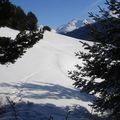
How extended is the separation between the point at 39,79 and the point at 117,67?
25.3ft

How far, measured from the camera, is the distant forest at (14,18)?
31.9ft

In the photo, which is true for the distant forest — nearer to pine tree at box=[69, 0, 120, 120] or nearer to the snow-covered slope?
pine tree at box=[69, 0, 120, 120]

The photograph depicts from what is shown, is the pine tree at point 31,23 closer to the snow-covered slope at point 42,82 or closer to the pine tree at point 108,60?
the pine tree at point 108,60

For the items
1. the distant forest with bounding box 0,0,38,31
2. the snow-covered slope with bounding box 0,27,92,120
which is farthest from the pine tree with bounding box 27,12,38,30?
the snow-covered slope with bounding box 0,27,92,120

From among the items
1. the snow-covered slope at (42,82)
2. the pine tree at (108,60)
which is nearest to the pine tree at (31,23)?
the pine tree at (108,60)

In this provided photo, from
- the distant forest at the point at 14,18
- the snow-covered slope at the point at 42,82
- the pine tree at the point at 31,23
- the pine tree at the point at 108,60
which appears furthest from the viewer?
the snow-covered slope at the point at 42,82

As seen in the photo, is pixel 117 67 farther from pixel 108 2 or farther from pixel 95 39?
pixel 108 2

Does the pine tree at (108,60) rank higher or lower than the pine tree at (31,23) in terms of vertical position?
lower

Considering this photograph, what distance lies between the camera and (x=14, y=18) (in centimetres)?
1030

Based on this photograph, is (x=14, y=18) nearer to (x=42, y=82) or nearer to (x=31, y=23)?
(x=31, y=23)

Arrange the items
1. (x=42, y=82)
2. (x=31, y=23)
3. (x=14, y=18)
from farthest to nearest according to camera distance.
→ (x=42, y=82) < (x=31, y=23) < (x=14, y=18)

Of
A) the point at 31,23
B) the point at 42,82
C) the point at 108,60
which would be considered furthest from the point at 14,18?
the point at 42,82

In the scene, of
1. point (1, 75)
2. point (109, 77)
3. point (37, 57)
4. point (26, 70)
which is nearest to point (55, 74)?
point (26, 70)

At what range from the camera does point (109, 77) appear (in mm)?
9211
